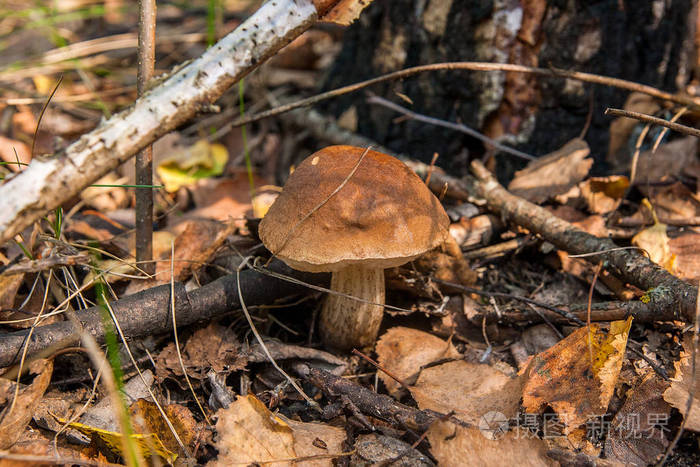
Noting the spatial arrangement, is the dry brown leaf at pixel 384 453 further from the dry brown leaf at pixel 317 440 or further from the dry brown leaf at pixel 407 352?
the dry brown leaf at pixel 407 352

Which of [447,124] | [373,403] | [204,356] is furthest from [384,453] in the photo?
[447,124]

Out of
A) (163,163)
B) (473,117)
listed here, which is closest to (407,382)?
(473,117)

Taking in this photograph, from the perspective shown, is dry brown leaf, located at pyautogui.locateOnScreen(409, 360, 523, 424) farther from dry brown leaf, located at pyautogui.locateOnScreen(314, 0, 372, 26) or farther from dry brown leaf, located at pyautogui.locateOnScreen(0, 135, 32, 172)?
dry brown leaf, located at pyautogui.locateOnScreen(0, 135, 32, 172)

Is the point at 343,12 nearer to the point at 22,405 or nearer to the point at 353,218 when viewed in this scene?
the point at 353,218

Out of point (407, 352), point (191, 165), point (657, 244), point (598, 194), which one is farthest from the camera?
point (191, 165)

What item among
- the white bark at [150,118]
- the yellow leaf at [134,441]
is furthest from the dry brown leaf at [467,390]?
the white bark at [150,118]

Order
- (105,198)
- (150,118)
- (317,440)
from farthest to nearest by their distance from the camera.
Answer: (105,198)
(317,440)
(150,118)

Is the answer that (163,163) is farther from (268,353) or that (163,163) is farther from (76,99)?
(268,353)

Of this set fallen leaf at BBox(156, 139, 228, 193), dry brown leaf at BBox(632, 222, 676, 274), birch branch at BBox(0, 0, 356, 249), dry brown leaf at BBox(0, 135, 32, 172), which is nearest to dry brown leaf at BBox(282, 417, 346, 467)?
birch branch at BBox(0, 0, 356, 249)
